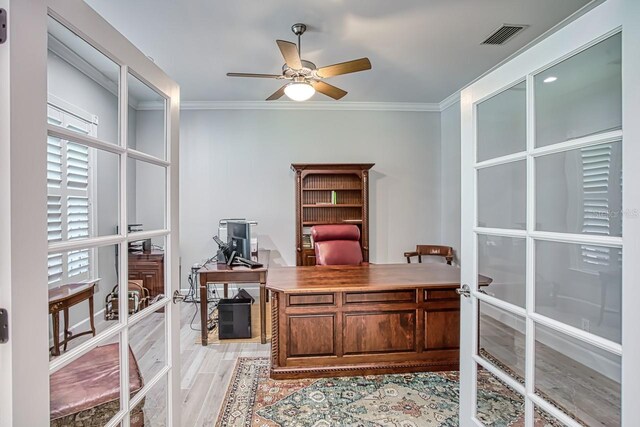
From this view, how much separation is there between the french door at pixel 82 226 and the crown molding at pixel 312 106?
330 centimetres

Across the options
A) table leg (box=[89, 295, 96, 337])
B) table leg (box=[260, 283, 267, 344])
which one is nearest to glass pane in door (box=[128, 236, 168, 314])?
table leg (box=[89, 295, 96, 337])

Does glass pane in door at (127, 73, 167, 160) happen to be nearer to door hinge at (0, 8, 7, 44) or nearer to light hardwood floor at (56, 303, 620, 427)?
door hinge at (0, 8, 7, 44)

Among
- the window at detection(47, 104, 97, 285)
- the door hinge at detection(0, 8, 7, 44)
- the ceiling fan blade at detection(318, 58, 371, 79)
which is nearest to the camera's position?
the door hinge at detection(0, 8, 7, 44)

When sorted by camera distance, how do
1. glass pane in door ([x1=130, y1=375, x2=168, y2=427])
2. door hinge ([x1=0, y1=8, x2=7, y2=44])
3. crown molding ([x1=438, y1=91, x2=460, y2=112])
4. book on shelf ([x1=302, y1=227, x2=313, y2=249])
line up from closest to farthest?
door hinge ([x1=0, y1=8, x2=7, y2=44]) < glass pane in door ([x1=130, y1=375, x2=168, y2=427]) < crown molding ([x1=438, y1=91, x2=460, y2=112]) < book on shelf ([x1=302, y1=227, x2=313, y2=249])

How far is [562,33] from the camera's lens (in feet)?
3.88

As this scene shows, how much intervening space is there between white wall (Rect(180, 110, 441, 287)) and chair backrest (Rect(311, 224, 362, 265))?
1.24 meters

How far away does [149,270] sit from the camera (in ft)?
4.56

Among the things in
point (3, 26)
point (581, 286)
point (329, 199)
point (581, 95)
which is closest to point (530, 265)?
point (581, 286)

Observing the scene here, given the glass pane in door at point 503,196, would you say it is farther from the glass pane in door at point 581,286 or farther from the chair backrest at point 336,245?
the chair backrest at point 336,245

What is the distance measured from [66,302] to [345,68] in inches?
96.5

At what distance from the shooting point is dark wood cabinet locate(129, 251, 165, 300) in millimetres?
1225

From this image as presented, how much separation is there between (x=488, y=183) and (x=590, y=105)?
0.57 metres

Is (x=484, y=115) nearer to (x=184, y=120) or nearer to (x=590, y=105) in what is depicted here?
(x=590, y=105)

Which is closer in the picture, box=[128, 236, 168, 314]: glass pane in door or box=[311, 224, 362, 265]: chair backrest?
box=[128, 236, 168, 314]: glass pane in door
